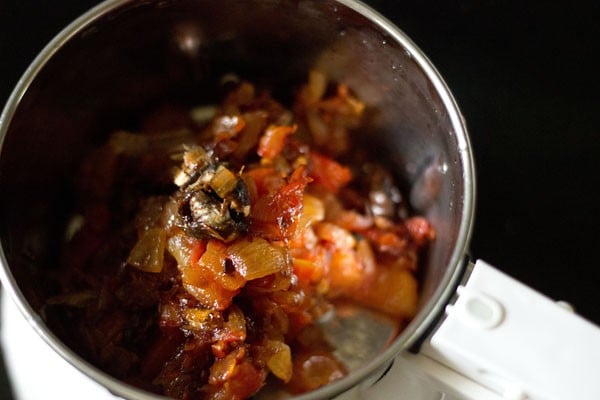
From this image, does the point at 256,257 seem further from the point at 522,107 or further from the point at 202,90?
the point at 522,107

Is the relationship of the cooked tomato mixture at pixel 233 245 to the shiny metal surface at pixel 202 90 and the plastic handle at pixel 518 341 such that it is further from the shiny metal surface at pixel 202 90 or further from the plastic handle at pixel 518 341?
the plastic handle at pixel 518 341

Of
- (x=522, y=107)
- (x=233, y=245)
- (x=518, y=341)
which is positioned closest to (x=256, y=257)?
(x=233, y=245)

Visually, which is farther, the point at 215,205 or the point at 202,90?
the point at 202,90

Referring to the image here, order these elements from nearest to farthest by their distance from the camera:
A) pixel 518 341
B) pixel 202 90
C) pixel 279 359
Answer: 1. pixel 518 341
2. pixel 279 359
3. pixel 202 90

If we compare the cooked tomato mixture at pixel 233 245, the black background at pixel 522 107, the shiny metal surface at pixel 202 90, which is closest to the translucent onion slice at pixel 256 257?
the cooked tomato mixture at pixel 233 245

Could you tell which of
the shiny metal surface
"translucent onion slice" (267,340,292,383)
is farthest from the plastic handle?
"translucent onion slice" (267,340,292,383)
